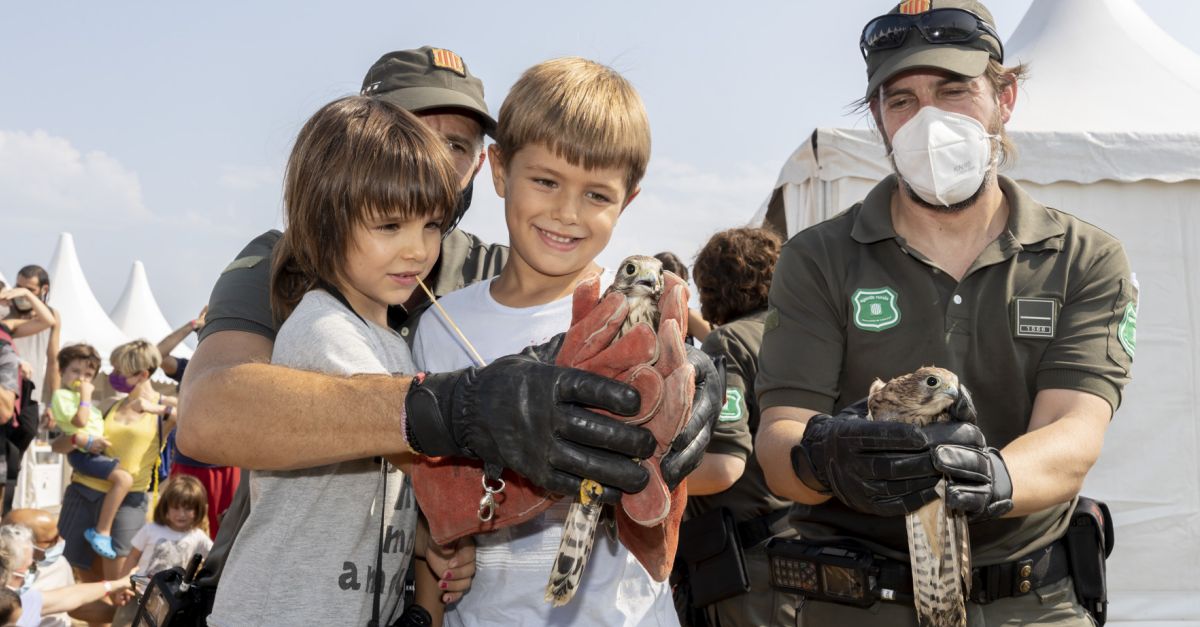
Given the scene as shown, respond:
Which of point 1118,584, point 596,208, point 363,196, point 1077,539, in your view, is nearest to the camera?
point 363,196

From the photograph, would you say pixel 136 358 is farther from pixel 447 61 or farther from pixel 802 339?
pixel 802 339

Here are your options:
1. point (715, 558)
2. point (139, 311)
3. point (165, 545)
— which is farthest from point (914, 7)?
point (139, 311)

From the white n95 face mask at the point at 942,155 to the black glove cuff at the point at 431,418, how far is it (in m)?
1.86

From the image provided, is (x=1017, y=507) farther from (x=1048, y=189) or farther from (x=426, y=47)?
(x=1048, y=189)

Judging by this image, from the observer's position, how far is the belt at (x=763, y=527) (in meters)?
4.67

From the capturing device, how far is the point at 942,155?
313cm

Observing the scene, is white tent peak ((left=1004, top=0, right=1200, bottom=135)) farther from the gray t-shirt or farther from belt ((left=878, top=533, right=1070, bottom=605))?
the gray t-shirt

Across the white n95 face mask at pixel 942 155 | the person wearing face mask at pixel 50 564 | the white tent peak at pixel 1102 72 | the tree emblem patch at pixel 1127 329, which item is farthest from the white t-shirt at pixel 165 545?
the white tent peak at pixel 1102 72

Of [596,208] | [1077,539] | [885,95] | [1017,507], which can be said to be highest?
[885,95]

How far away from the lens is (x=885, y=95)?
3436mm

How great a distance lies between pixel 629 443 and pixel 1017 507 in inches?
52.6

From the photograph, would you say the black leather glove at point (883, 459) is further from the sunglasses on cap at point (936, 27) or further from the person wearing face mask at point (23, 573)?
the person wearing face mask at point (23, 573)

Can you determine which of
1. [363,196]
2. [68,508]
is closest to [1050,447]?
[363,196]

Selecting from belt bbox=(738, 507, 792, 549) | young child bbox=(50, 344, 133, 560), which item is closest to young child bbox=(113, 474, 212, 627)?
young child bbox=(50, 344, 133, 560)
